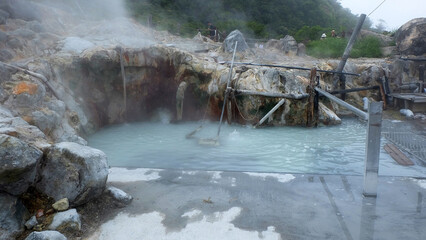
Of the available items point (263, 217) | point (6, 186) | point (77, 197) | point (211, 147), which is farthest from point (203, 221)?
point (211, 147)

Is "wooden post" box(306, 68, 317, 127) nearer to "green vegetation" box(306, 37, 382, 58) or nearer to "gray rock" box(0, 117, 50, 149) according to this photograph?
"gray rock" box(0, 117, 50, 149)

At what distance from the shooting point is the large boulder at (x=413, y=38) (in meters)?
14.6

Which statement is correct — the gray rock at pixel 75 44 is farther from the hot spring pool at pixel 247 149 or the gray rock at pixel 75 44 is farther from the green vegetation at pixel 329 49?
the green vegetation at pixel 329 49

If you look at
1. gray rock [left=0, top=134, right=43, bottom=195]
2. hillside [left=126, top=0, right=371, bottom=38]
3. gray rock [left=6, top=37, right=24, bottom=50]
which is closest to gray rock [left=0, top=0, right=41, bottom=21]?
gray rock [left=6, top=37, right=24, bottom=50]

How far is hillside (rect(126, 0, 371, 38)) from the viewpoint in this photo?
26.2 meters

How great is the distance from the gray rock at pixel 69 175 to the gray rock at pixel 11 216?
11.0 inches

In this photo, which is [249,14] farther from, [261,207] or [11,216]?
[11,216]

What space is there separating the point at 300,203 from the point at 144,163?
147 inches

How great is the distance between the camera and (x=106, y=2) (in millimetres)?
20828

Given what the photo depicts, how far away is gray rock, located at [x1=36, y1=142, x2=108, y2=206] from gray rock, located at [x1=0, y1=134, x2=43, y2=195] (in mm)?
195

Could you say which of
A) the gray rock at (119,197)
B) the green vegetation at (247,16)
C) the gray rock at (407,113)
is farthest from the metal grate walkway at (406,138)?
the green vegetation at (247,16)

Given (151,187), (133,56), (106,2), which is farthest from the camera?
(106,2)

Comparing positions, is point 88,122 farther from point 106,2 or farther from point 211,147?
point 106,2

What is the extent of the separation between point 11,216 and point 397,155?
647 centimetres
